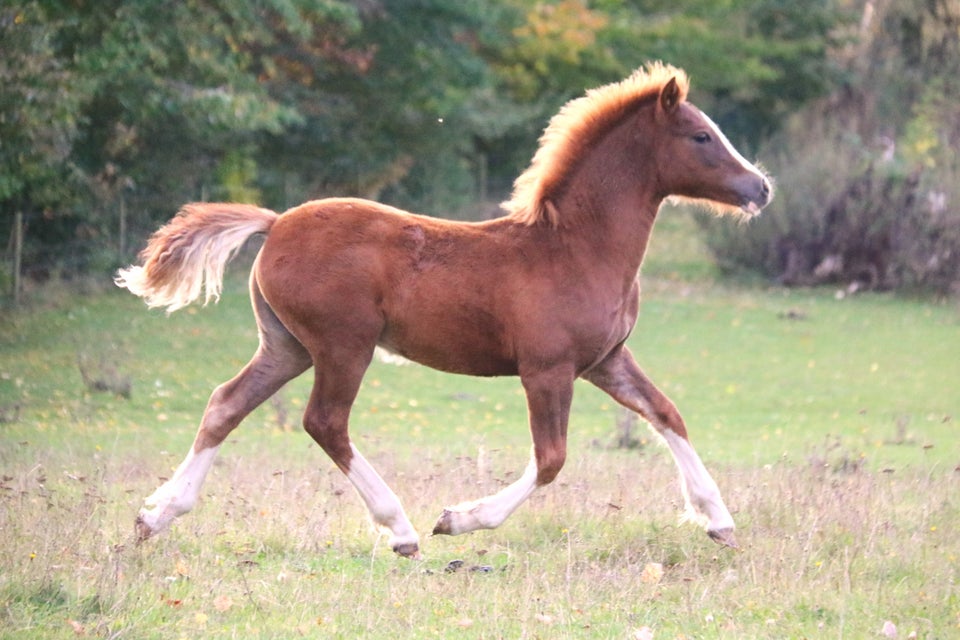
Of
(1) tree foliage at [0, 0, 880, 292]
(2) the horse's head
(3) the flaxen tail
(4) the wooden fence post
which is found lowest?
(4) the wooden fence post

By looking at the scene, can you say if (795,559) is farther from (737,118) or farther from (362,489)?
(737,118)

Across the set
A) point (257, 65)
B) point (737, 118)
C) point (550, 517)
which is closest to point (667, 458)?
point (550, 517)

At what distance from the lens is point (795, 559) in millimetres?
6320

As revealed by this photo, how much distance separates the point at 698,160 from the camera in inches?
273

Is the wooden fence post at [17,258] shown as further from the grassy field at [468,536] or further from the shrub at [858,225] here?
the shrub at [858,225]

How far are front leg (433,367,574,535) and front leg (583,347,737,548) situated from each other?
0.49 m

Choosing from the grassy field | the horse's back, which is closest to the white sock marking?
the grassy field

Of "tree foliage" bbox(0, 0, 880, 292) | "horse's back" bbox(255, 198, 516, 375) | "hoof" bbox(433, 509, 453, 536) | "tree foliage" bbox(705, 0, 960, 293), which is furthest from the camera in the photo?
"tree foliage" bbox(705, 0, 960, 293)

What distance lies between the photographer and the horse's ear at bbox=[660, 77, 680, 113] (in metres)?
6.85

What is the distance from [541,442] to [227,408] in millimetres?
1546

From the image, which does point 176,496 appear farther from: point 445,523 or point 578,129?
point 578,129

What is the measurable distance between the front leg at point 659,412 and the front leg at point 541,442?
49cm

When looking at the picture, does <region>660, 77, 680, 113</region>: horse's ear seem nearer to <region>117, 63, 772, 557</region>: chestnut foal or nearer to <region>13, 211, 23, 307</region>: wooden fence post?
<region>117, 63, 772, 557</region>: chestnut foal

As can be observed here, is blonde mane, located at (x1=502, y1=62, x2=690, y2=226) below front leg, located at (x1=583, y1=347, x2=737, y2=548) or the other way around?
the other way around
